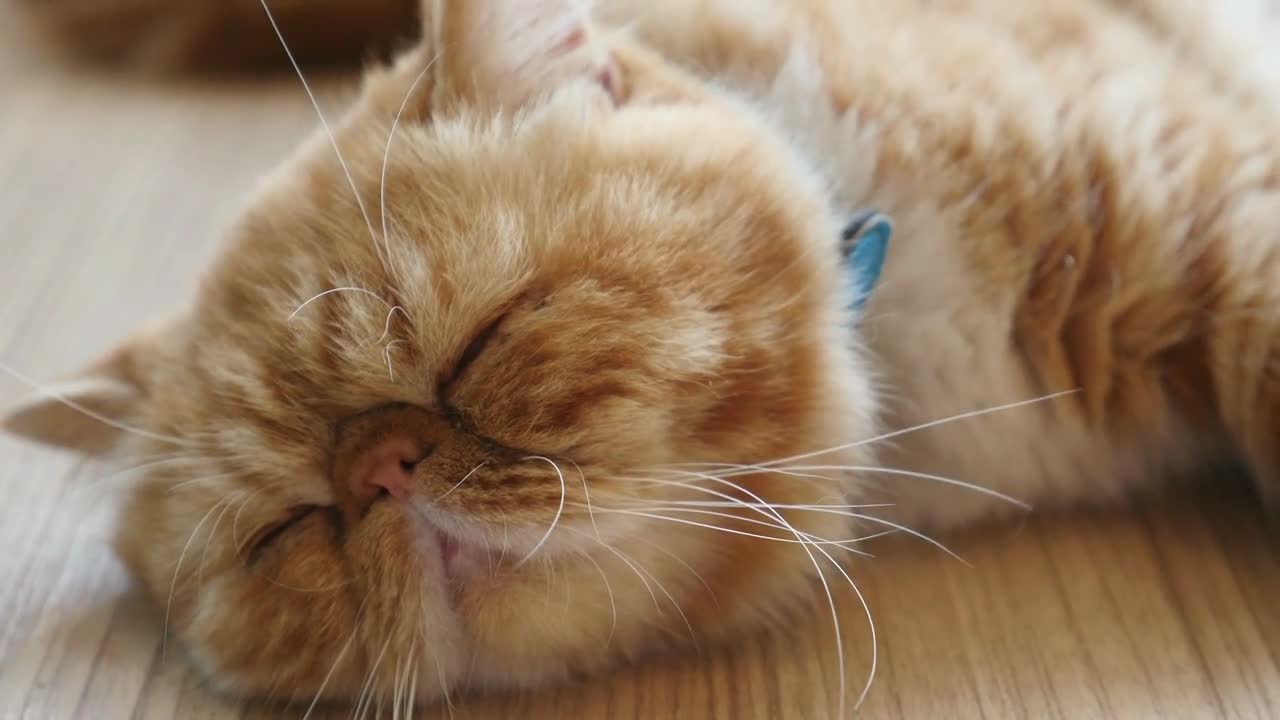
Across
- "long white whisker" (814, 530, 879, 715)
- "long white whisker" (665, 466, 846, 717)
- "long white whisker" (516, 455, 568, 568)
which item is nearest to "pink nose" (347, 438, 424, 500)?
"long white whisker" (516, 455, 568, 568)

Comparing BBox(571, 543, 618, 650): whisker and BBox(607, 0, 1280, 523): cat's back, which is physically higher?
BBox(607, 0, 1280, 523): cat's back

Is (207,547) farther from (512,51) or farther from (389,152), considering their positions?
(512,51)

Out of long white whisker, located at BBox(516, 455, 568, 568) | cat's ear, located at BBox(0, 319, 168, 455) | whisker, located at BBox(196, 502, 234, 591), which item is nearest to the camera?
long white whisker, located at BBox(516, 455, 568, 568)

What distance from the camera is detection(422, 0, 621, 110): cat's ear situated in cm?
89

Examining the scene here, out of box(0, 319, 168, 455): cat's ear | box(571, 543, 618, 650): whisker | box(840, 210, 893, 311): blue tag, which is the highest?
box(840, 210, 893, 311): blue tag

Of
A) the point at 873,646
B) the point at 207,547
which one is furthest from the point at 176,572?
the point at 873,646

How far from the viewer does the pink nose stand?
830mm

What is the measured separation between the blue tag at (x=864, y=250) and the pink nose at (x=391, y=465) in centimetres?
43

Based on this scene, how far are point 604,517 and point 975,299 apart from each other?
444mm

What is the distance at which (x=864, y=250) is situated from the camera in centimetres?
93

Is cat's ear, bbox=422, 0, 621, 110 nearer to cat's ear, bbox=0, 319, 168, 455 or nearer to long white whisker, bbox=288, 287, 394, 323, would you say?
long white whisker, bbox=288, 287, 394, 323

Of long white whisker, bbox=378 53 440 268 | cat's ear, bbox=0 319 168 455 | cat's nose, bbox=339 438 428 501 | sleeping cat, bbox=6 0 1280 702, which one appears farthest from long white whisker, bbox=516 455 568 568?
cat's ear, bbox=0 319 168 455

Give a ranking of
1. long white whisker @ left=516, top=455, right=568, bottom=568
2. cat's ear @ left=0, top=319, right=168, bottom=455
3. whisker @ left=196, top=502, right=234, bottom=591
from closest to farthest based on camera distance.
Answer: long white whisker @ left=516, top=455, right=568, bottom=568, whisker @ left=196, top=502, right=234, bottom=591, cat's ear @ left=0, top=319, right=168, bottom=455

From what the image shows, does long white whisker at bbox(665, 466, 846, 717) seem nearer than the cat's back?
Yes
